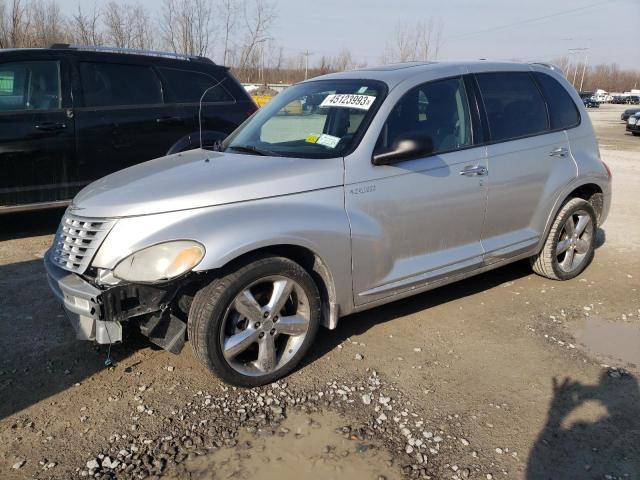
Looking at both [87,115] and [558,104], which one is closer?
[558,104]

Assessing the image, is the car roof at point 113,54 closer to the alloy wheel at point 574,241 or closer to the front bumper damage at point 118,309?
the front bumper damage at point 118,309

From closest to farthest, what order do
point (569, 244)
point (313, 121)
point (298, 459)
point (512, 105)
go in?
Result: point (298, 459), point (313, 121), point (512, 105), point (569, 244)

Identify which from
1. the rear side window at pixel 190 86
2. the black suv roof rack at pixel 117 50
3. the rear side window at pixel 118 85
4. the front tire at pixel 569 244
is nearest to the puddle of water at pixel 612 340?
the front tire at pixel 569 244

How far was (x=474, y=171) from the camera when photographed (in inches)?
162

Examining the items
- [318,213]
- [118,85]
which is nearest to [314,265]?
[318,213]

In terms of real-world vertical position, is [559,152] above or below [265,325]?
above

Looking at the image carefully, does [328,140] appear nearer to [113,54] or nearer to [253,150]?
[253,150]

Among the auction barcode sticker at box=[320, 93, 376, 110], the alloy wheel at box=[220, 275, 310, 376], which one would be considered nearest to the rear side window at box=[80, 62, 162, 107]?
the auction barcode sticker at box=[320, 93, 376, 110]

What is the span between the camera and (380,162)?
11.8 feet

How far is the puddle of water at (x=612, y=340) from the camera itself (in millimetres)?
3818

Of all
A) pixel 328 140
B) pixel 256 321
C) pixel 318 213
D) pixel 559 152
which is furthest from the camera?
pixel 559 152

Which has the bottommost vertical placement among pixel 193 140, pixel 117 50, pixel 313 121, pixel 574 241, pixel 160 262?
pixel 574 241

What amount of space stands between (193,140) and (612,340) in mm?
4950

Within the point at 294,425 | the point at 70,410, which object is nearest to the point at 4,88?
→ the point at 70,410
